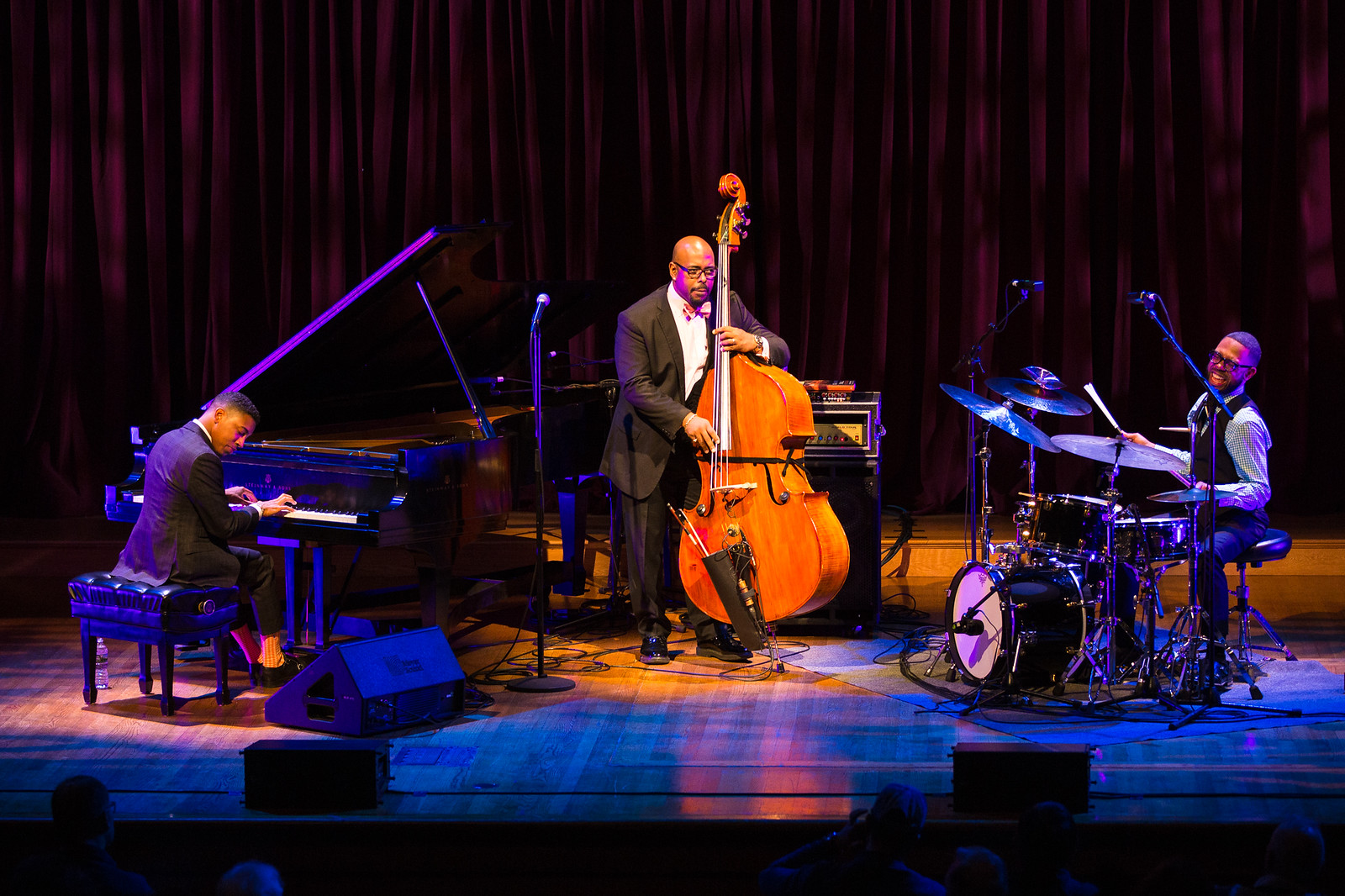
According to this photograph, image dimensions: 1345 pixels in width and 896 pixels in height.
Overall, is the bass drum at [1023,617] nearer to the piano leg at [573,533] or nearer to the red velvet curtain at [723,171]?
the piano leg at [573,533]

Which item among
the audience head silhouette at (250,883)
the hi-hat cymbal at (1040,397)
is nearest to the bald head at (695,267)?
the hi-hat cymbal at (1040,397)

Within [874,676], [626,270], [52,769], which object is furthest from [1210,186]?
[52,769]

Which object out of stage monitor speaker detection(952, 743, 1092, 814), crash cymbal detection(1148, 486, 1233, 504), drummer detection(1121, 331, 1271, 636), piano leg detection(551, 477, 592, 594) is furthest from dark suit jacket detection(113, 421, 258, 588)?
drummer detection(1121, 331, 1271, 636)

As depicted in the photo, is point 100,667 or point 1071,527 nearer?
point 1071,527

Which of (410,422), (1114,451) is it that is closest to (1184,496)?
(1114,451)

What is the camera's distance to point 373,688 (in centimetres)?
488

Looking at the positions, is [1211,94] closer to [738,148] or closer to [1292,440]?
[1292,440]

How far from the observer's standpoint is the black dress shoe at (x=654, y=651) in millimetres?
5941

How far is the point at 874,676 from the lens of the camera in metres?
5.69

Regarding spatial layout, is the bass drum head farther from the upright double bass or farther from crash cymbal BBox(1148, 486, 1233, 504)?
crash cymbal BBox(1148, 486, 1233, 504)

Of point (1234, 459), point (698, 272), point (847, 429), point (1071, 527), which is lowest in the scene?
point (1071, 527)

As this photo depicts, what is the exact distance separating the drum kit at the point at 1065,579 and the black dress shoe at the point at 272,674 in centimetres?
247

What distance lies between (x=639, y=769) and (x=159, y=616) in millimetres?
1772

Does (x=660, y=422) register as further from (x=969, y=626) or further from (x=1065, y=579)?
(x=1065, y=579)
